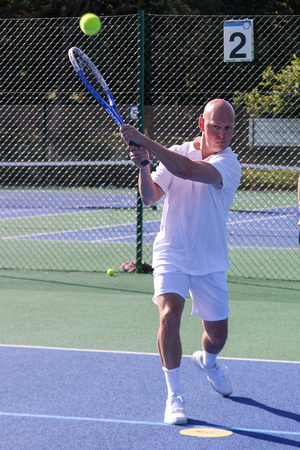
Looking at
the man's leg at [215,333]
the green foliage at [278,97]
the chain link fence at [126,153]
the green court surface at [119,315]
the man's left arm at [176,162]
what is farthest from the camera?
the green foliage at [278,97]

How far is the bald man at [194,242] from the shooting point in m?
3.94

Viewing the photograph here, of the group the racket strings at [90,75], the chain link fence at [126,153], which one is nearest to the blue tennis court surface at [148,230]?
the chain link fence at [126,153]

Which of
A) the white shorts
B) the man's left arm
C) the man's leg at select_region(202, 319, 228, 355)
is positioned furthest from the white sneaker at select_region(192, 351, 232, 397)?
the man's left arm

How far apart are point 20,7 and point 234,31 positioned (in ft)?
58.6

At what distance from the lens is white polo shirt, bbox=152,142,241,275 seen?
159 inches

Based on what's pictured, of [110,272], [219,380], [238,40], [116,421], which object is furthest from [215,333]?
[238,40]

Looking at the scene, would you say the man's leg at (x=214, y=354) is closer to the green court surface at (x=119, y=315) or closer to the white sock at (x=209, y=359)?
the white sock at (x=209, y=359)

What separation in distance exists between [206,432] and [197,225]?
1134mm

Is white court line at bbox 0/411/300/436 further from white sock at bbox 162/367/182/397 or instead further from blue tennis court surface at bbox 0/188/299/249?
blue tennis court surface at bbox 0/188/299/249

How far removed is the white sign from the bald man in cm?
331

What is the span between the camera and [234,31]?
7305 mm

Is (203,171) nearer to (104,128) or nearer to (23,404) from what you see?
(23,404)

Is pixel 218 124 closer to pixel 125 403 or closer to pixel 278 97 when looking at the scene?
pixel 125 403

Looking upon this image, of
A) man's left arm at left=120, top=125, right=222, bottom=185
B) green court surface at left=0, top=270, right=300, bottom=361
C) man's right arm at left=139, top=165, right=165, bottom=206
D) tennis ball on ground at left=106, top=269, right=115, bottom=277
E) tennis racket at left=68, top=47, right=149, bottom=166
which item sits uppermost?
tennis racket at left=68, top=47, right=149, bottom=166
